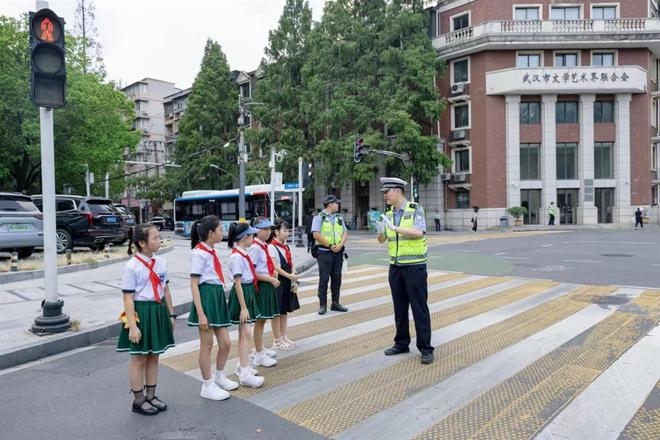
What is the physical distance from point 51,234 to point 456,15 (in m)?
38.7

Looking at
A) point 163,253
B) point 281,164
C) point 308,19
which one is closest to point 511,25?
point 308,19

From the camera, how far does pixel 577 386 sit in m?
4.49

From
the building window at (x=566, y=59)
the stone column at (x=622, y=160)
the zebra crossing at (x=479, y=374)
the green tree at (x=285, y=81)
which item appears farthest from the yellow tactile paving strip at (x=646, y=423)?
the building window at (x=566, y=59)

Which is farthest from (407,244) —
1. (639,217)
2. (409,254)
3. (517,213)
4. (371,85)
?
(639,217)

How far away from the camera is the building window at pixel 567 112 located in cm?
3697

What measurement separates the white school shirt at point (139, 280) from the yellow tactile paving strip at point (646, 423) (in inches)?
146

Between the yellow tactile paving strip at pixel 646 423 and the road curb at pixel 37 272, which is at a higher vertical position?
the road curb at pixel 37 272

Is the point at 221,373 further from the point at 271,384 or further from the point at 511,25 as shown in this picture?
the point at 511,25

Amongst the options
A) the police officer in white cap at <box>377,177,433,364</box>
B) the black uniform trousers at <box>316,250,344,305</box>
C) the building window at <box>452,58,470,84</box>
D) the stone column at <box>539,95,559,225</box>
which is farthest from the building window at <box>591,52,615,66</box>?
the police officer in white cap at <box>377,177,433,364</box>

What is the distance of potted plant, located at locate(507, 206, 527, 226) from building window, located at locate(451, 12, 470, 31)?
14.7 metres

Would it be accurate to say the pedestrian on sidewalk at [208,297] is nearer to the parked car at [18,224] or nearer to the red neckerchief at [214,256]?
the red neckerchief at [214,256]

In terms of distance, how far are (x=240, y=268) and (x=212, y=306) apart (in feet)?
1.62

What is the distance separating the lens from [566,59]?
36906 millimetres

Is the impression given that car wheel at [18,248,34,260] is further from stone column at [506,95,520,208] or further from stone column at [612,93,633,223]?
stone column at [612,93,633,223]
